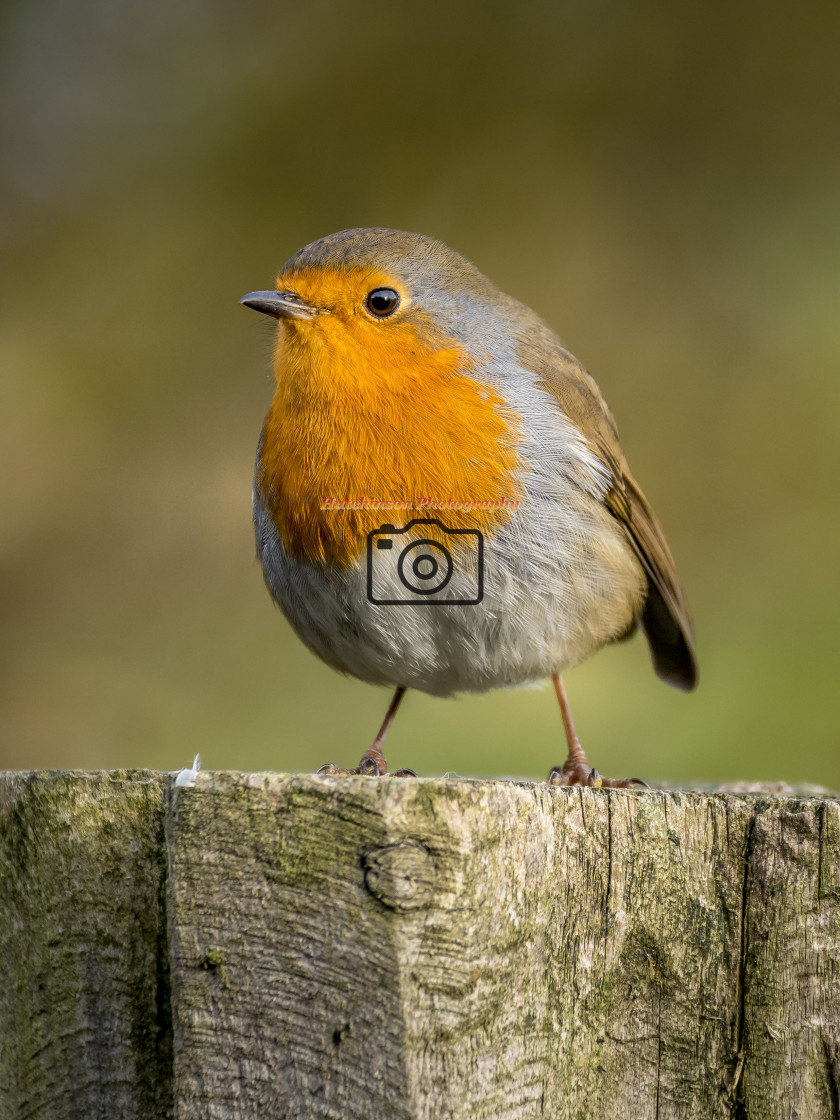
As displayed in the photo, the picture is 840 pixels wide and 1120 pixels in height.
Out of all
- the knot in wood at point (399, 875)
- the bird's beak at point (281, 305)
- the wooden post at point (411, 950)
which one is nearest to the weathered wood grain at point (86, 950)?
the wooden post at point (411, 950)

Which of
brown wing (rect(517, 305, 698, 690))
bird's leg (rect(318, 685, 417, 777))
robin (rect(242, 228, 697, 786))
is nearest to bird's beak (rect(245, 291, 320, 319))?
robin (rect(242, 228, 697, 786))

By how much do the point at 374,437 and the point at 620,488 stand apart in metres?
0.95

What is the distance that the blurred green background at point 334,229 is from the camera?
5789 mm

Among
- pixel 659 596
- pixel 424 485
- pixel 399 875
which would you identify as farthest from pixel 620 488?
pixel 399 875

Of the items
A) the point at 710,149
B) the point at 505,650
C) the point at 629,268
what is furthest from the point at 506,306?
the point at 710,149

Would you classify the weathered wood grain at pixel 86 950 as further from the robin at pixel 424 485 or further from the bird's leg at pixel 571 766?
the bird's leg at pixel 571 766

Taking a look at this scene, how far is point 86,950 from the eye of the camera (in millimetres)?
2039

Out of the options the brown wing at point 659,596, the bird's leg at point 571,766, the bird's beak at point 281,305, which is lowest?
the bird's leg at point 571,766

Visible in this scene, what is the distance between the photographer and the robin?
3258 mm

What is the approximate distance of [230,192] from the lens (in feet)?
19.7

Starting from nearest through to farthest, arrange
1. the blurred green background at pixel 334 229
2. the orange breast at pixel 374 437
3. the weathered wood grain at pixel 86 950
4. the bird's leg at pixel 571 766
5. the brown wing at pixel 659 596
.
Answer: the weathered wood grain at pixel 86 950, the orange breast at pixel 374 437, the bird's leg at pixel 571 766, the brown wing at pixel 659 596, the blurred green background at pixel 334 229

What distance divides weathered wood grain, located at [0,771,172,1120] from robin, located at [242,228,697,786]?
51.5 inches

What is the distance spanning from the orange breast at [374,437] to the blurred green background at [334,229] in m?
2.29

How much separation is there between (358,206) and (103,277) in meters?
1.28
